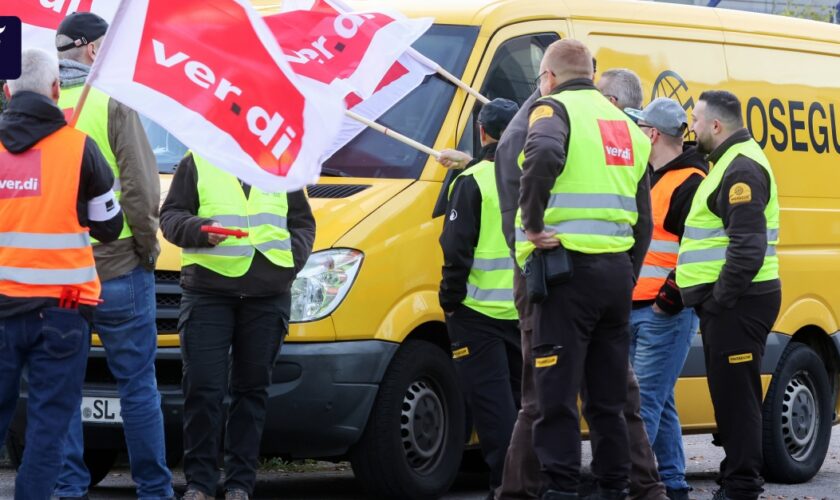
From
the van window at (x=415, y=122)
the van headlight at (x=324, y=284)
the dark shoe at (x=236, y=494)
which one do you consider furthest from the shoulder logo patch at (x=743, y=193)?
the dark shoe at (x=236, y=494)

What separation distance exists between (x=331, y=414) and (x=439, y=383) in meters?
0.67

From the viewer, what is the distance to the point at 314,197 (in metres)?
8.36

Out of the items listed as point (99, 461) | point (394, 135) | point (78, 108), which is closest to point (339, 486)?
point (99, 461)

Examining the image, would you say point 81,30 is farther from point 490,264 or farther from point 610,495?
point 610,495

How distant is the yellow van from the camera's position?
26.6 feet

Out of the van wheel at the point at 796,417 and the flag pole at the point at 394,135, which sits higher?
the flag pole at the point at 394,135

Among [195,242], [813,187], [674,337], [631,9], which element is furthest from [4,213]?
[813,187]

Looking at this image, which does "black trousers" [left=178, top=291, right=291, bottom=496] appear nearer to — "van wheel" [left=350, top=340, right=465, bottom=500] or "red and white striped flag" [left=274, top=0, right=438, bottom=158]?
"van wheel" [left=350, top=340, right=465, bottom=500]

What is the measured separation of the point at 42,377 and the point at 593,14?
13.7ft

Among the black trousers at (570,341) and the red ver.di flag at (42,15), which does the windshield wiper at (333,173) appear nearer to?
the red ver.di flag at (42,15)

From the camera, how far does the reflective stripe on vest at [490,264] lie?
8.02 meters

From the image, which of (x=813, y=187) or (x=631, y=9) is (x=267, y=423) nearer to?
(x=631, y=9)

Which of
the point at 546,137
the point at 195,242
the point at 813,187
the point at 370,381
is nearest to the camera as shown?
the point at 546,137

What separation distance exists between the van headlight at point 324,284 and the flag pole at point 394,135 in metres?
0.59
